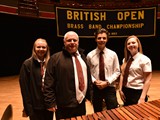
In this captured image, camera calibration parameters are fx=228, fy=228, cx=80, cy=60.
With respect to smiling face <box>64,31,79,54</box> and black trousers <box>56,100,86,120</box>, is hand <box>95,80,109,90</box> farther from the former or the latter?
smiling face <box>64,31,79,54</box>

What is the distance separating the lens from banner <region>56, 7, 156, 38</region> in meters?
7.52

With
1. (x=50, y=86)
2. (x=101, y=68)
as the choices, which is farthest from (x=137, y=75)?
(x=50, y=86)

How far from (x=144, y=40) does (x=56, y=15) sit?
4212 mm

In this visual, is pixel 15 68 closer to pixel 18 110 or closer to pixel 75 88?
pixel 18 110

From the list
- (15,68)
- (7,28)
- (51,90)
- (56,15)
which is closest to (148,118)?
(51,90)

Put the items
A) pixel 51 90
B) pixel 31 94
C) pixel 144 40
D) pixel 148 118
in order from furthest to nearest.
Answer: pixel 144 40 → pixel 31 94 → pixel 51 90 → pixel 148 118

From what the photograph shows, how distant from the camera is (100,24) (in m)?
7.80

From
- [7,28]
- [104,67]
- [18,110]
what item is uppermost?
[7,28]

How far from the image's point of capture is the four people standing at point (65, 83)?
2.28 m

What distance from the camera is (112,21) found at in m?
7.79

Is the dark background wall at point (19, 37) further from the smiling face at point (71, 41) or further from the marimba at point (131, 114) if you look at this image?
the marimba at point (131, 114)

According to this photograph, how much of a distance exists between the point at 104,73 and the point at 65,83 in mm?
716

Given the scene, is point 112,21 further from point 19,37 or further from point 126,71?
point 126,71

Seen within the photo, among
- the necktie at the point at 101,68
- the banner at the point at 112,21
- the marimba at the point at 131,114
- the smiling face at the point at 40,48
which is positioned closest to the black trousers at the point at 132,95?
the necktie at the point at 101,68
